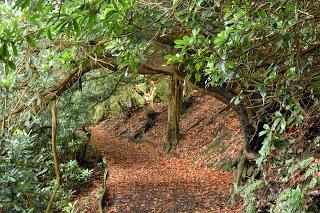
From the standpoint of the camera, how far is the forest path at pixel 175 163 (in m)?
8.80

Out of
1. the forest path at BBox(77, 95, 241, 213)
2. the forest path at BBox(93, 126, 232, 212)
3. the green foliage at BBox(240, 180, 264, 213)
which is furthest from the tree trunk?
the green foliage at BBox(240, 180, 264, 213)

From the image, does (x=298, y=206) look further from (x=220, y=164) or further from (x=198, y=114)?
(x=198, y=114)

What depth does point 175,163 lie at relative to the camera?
47.2 ft

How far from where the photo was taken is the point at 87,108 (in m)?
12.6

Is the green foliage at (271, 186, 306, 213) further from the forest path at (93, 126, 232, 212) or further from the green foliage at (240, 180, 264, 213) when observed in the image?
the forest path at (93, 126, 232, 212)

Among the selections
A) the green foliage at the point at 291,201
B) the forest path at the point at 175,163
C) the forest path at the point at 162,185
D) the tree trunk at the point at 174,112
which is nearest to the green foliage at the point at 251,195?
the green foliage at the point at 291,201

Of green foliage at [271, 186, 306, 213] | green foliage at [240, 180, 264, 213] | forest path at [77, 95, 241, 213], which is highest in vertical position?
green foliage at [271, 186, 306, 213]

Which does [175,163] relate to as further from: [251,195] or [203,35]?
[203,35]

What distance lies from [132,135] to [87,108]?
30.4ft

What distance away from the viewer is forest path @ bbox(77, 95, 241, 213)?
28.9 ft

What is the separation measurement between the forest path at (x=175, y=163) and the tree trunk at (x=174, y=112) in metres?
0.44

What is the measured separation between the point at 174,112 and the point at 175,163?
272cm

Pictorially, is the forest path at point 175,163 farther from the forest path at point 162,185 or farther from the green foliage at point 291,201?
the green foliage at point 291,201

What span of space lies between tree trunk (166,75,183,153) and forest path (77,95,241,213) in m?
0.44
